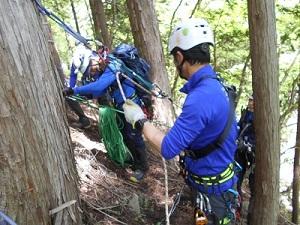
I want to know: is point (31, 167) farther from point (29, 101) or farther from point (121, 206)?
point (121, 206)

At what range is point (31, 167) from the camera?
8.17 feet

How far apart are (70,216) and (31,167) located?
1.92ft

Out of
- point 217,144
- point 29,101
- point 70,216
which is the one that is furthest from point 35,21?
point 217,144

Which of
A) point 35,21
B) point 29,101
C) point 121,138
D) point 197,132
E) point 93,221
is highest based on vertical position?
point 35,21

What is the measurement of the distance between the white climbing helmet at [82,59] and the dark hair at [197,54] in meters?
2.42

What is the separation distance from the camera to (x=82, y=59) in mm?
5273

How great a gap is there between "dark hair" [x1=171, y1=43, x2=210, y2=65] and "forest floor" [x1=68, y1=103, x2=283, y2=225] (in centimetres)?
163

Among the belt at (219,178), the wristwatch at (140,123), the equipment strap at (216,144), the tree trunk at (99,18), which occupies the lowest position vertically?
the belt at (219,178)

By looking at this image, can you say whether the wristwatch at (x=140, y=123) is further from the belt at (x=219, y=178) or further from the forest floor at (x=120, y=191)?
the forest floor at (x=120, y=191)

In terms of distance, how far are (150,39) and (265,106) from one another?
2225 mm

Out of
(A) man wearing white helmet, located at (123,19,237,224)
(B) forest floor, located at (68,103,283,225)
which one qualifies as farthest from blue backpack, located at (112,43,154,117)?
(A) man wearing white helmet, located at (123,19,237,224)

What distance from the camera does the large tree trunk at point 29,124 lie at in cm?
228

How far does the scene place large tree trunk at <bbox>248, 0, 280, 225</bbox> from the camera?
3.65 meters

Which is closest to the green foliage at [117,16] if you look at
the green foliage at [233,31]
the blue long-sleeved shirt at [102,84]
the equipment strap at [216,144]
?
the green foliage at [233,31]
